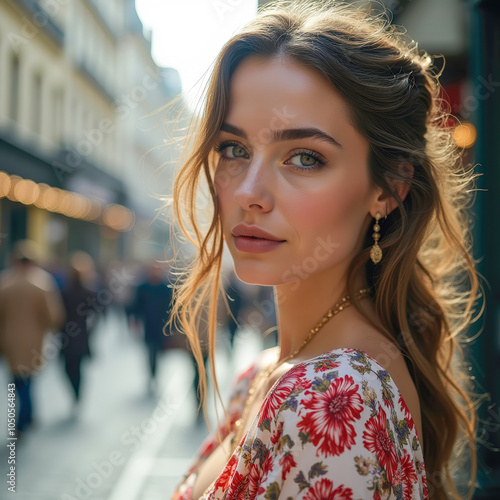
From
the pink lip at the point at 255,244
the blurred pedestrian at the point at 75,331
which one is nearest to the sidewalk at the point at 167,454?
the blurred pedestrian at the point at 75,331

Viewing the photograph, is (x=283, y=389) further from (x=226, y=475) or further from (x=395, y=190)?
(x=395, y=190)

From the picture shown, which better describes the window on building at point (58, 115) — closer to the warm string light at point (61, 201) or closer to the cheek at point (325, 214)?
the warm string light at point (61, 201)

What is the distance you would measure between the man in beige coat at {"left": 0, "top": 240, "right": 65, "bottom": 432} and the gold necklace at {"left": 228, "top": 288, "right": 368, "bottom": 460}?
506cm

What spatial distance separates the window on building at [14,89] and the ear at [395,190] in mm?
16998

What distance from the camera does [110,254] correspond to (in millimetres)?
31266

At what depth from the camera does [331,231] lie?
1.34m

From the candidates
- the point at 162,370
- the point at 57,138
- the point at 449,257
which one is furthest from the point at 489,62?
the point at 57,138

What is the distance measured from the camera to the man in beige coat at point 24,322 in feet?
19.8

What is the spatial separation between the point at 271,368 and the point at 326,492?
2.16 ft

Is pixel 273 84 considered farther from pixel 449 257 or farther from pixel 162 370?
pixel 162 370

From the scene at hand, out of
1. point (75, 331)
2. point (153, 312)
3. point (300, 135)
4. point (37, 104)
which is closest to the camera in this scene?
point (300, 135)

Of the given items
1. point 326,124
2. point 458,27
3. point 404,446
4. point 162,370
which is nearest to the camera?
point 404,446

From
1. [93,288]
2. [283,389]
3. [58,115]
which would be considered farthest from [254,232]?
[58,115]

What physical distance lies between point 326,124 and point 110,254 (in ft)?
102
